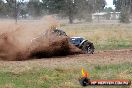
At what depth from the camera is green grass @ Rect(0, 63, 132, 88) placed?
1120cm

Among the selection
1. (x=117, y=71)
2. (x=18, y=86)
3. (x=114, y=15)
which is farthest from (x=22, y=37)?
(x=114, y=15)

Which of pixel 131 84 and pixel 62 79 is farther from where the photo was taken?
pixel 62 79

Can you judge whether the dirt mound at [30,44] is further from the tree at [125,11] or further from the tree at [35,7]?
the tree at [125,11]

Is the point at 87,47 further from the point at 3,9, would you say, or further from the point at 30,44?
the point at 3,9

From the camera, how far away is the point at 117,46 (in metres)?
27.0

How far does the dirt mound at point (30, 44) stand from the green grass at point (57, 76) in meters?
4.05

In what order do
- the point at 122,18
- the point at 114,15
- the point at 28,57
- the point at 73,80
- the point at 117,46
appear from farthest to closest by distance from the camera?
the point at 114,15, the point at 122,18, the point at 117,46, the point at 28,57, the point at 73,80

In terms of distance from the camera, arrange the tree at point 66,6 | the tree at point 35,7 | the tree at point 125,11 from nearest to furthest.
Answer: the tree at point 125,11, the tree at point 35,7, the tree at point 66,6

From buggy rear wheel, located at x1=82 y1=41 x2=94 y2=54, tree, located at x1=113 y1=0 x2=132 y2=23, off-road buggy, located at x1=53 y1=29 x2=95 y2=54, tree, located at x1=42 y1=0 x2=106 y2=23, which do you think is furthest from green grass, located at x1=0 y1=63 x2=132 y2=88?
tree, located at x1=42 y1=0 x2=106 y2=23

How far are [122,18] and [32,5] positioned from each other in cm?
1903

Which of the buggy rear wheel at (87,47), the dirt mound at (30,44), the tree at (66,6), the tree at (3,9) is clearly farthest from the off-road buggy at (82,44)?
the tree at (66,6)

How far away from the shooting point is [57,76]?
1258 centimetres

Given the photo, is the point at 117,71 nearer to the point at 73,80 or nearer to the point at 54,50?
the point at 73,80

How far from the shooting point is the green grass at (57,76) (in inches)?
441
